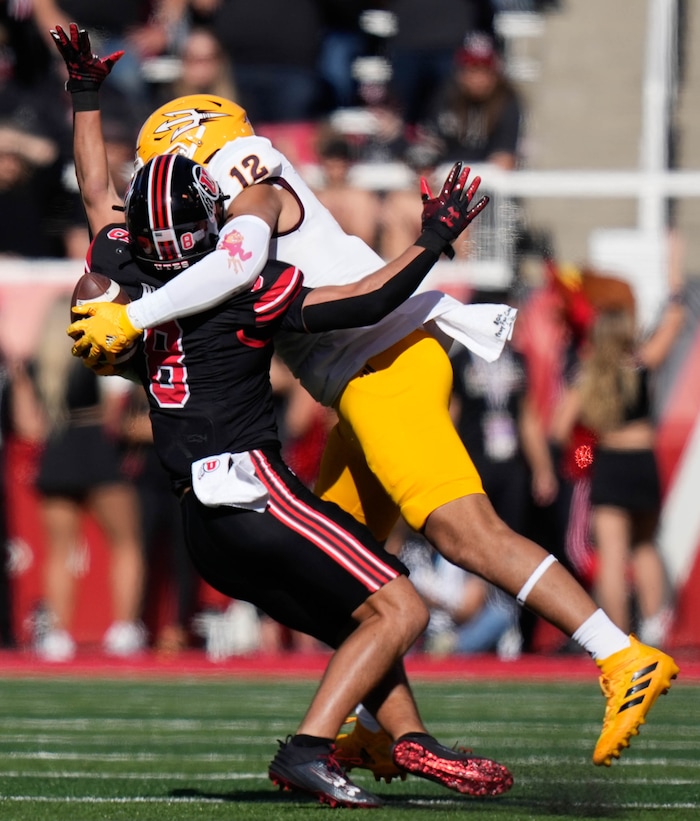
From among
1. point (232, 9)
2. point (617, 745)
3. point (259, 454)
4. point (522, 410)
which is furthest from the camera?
point (232, 9)

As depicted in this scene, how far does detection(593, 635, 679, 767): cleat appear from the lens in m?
4.49

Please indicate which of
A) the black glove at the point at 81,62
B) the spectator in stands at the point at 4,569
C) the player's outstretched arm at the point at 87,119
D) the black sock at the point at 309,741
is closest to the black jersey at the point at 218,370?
the player's outstretched arm at the point at 87,119

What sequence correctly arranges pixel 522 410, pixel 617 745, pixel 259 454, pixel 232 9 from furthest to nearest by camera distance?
pixel 232 9 < pixel 522 410 < pixel 259 454 < pixel 617 745

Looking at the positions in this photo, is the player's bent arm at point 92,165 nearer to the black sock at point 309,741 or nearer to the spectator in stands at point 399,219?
the black sock at point 309,741

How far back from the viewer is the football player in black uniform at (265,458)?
4.69 meters

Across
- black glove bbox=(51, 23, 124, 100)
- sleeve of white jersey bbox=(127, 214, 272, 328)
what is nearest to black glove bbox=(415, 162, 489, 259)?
sleeve of white jersey bbox=(127, 214, 272, 328)

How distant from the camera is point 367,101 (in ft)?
40.3

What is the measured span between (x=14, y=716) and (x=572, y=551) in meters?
4.21

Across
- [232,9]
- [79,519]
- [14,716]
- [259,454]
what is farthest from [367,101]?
[259,454]

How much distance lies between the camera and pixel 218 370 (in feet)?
15.9

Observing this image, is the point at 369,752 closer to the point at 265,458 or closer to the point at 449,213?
the point at 265,458

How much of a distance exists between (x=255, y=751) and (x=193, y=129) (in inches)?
89.4

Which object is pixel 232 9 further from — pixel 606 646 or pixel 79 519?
pixel 606 646

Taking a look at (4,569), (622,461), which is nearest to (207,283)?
(622,461)
